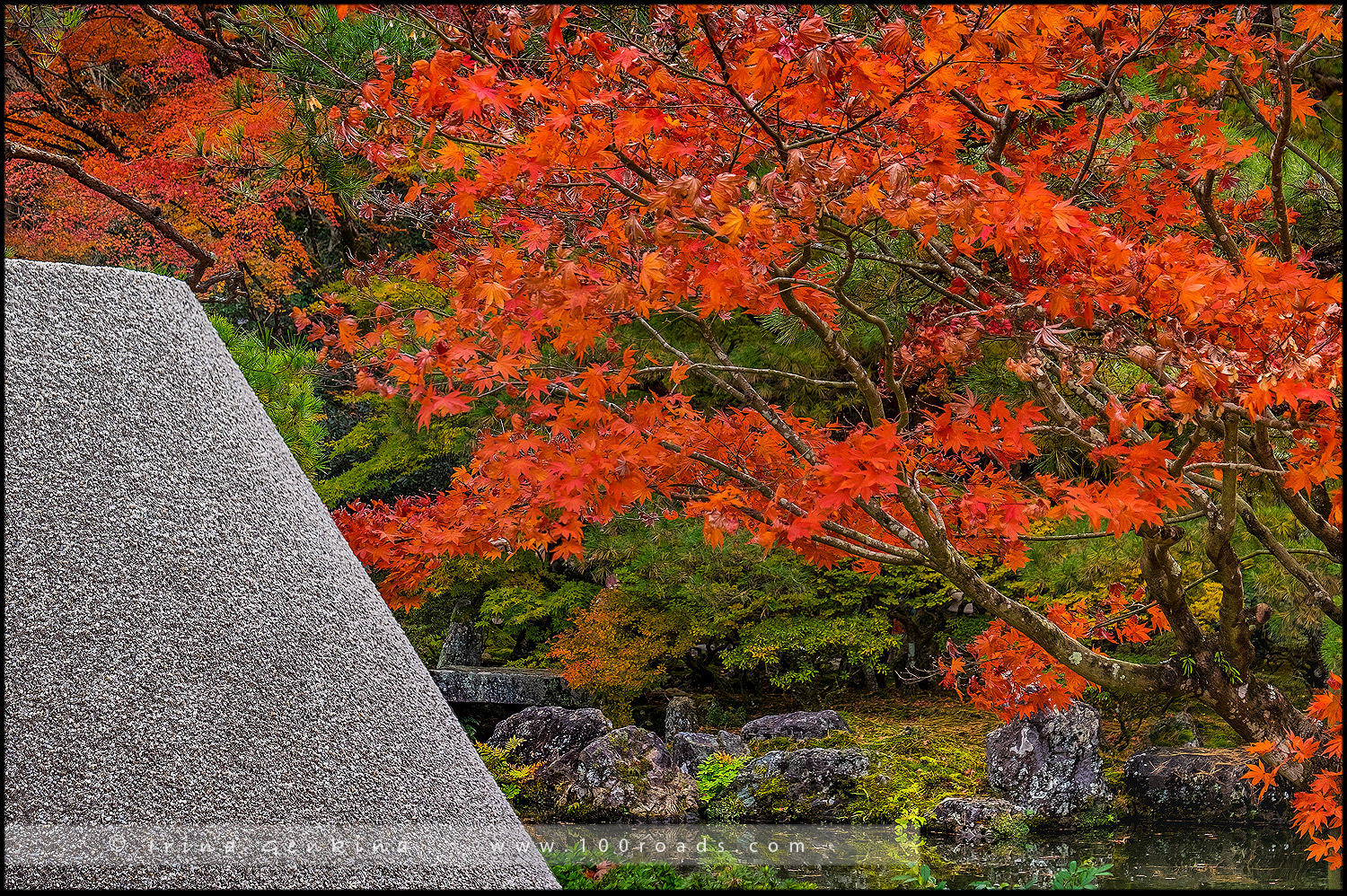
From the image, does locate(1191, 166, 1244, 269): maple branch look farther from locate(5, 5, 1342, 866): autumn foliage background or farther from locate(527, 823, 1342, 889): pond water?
locate(527, 823, 1342, 889): pond water

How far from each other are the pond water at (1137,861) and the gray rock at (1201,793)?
11cm

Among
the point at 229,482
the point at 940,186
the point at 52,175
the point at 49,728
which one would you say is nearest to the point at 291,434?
the point at 229,482

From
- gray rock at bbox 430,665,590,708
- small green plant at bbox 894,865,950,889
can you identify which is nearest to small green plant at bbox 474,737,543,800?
gray rock at bbox 430,665,590,708

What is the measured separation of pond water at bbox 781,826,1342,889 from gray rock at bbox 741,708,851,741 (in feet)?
3.74

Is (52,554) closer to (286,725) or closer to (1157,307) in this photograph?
(286,725)

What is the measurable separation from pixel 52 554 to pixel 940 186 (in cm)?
A: 266

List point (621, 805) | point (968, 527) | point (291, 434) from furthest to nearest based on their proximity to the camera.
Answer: point (621, 805), point (291, 434), point (968, 527)

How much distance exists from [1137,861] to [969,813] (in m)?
1.00

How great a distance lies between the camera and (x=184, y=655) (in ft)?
8.59

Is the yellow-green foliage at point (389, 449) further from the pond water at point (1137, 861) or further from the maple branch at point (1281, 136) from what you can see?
the maple branch at point (1281, 136)

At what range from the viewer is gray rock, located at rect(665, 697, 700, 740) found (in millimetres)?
7602

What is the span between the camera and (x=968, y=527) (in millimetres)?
3643

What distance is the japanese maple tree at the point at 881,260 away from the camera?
8.27ft

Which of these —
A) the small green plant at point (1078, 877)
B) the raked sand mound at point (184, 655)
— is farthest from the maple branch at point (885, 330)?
the small green plant at point (1078, 877)
